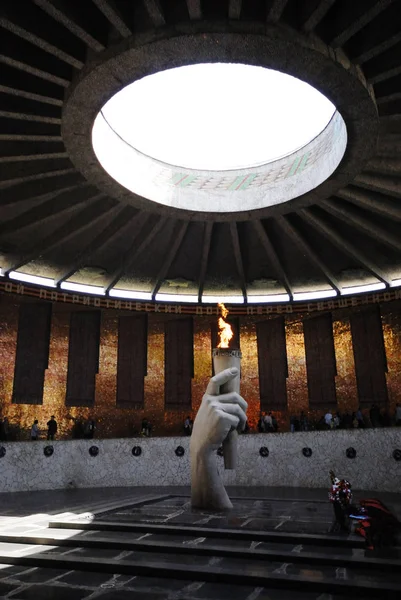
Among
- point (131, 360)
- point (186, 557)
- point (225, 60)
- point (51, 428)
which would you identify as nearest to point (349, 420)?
point (131, 360)

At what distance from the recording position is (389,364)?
18406 mm

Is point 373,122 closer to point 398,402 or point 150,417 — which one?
point 398,402

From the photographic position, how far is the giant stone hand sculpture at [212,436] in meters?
8.97

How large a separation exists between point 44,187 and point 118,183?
89.1 inches

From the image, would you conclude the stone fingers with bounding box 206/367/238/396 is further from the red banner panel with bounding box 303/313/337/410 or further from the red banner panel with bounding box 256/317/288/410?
the red banner panel with bounding box 303/313/337/410

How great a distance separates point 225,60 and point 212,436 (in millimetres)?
7249

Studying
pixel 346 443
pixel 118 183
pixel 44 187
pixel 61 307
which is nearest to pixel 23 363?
pixel 61 307

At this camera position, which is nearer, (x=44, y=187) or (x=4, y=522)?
(x=4, y=522)

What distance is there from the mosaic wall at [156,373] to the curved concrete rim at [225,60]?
29.9 ft

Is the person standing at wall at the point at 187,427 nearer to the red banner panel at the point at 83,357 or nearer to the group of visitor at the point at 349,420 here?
the red banner panel at the point at 83,357

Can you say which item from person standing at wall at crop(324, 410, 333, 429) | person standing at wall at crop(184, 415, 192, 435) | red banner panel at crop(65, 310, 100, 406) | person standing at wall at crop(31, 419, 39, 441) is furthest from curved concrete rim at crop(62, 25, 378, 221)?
person standing at wall at crop(184, 415, 192, 435)

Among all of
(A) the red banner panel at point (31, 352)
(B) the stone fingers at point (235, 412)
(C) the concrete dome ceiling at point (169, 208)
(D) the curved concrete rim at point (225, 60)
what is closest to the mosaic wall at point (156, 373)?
(A) the red banner panel at point (31, 352)

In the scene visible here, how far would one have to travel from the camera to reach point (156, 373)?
19766 millimetres

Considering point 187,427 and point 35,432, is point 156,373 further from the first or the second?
point 35,432
